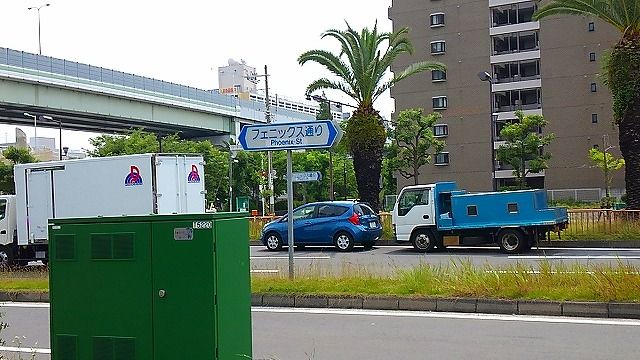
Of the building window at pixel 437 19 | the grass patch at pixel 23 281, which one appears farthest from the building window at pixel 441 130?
the grass patch at pixel 23 281

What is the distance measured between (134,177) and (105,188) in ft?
3.59

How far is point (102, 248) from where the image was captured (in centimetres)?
540

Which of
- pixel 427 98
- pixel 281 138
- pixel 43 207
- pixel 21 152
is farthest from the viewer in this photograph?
pixel 427 98

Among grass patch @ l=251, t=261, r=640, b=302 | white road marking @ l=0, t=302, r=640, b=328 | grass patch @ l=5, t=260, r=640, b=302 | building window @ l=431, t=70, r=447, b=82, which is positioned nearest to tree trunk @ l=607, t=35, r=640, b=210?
grass patch @ l=5, t=260, r=640, b=302

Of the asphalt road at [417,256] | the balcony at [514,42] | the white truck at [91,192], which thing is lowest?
the asphalt road at [417,256]

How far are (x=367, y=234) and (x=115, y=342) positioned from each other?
59.0 ft

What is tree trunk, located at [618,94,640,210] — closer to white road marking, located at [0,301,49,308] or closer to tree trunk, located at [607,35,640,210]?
tree trunk, located at [607,35,640,210]

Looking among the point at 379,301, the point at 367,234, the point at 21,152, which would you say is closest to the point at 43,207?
the point at 367,234

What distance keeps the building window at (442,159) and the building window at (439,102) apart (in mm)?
4176

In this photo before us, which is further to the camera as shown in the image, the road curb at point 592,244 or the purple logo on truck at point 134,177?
the road curb at point 592,244

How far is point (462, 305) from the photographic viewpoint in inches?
416

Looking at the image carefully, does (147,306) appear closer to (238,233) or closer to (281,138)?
(238,233)

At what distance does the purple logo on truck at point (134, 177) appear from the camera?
1977cm

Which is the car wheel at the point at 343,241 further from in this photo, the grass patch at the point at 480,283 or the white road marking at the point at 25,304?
the white road marking at the point at 25,304
